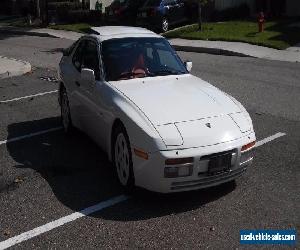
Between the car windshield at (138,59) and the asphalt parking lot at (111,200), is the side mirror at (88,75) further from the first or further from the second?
the asphalt parking lot at (111,200)

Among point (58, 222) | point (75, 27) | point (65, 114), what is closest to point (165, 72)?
point (65, 114)

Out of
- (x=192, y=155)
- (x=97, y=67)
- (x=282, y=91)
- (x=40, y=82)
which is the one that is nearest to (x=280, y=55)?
(x=282, y=91)

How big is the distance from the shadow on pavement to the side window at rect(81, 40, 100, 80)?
1.23 meters

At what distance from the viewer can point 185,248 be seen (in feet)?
14.6

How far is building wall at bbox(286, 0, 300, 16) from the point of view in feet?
86.8

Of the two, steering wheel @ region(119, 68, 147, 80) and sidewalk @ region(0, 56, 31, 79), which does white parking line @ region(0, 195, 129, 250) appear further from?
sidewalk @ region(0, 56, 31, 79)

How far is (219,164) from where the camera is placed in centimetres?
513

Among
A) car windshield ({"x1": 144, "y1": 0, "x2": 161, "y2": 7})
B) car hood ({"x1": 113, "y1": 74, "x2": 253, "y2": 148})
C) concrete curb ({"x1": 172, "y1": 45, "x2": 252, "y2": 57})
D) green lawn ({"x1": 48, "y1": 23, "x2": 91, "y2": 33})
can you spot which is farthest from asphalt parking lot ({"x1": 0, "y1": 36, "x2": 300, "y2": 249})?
green lawn ({"x1": 48, "y1": 23, "x2": 91, "y2": 33})

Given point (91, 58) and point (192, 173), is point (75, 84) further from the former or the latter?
point (192, 173)

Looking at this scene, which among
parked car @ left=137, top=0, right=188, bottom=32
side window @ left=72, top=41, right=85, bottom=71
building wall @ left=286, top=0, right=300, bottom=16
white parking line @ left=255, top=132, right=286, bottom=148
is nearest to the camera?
white parking line @ left=255, top=132, right=286, bottom=148

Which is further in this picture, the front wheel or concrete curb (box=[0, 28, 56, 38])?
concrete curb (box=[0, 28, 56, 38])

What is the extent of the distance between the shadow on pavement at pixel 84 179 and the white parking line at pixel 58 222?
91 mm

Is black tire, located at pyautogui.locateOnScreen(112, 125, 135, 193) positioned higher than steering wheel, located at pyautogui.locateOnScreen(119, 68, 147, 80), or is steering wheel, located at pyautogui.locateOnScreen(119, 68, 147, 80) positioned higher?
steering wheel, located at pyautogui.locateOnScreen(119, 68, 147, 80)

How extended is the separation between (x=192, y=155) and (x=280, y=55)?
12762mm
